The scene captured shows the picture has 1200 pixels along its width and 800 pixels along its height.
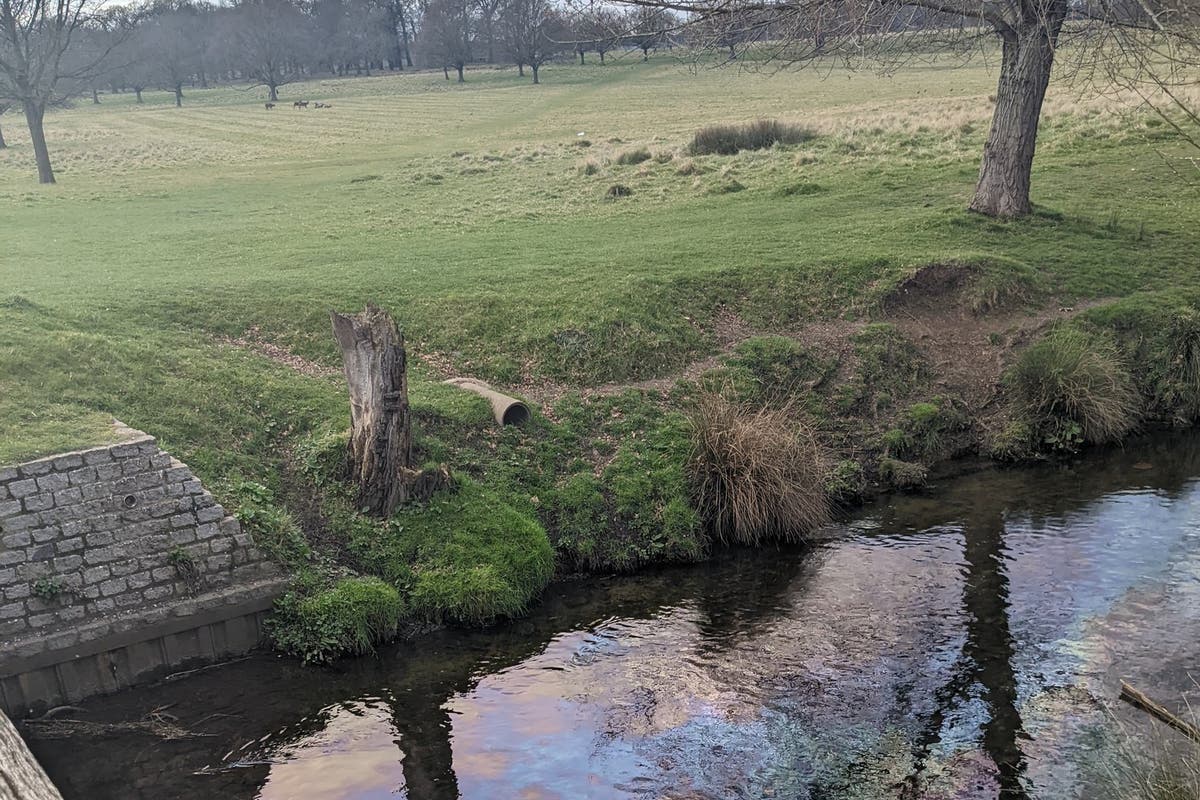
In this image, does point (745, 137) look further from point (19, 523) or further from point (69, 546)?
point (19, 523)

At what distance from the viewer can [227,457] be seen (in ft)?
37.6

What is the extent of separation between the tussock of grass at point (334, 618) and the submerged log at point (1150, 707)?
6.80m

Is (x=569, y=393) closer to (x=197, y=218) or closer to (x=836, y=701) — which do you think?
(x=836, y=701)

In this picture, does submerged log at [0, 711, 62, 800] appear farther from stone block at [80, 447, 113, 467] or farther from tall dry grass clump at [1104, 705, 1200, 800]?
tall dry grass clump at [1104, 705, 1200, 800]

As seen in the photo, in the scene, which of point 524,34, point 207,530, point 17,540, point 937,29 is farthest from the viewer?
point 524,34

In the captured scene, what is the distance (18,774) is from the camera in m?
5.75

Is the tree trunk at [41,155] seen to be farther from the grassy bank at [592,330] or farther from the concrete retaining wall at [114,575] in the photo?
the concrete retaining wall at [114,575]

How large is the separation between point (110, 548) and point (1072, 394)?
12595 mm

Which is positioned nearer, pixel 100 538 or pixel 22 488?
pixel 22 488

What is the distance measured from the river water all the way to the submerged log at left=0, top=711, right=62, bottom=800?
3.89 ft

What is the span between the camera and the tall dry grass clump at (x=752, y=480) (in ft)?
38.9

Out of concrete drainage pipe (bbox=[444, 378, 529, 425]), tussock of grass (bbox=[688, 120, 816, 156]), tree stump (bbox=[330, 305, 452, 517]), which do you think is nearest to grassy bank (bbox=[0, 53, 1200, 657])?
concrete drainage pipe (bbox=[444, 378, 529, 425])

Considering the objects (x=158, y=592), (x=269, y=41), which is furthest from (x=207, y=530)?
(x=269, y=41)

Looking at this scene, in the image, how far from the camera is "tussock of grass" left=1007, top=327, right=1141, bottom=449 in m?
14.2
